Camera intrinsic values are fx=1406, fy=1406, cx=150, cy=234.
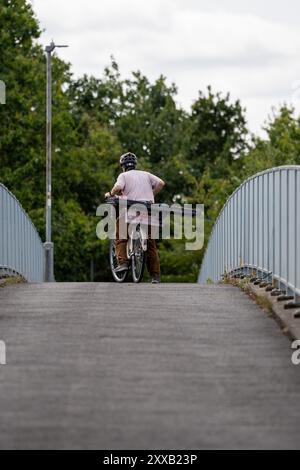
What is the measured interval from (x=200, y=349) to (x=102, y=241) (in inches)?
2226

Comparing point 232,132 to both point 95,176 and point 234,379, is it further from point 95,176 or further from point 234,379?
point 234,379

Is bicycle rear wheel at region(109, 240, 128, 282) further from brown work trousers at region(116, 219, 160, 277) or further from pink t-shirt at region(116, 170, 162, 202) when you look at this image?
pink t-shirt at region(116, 170, 162, 202)

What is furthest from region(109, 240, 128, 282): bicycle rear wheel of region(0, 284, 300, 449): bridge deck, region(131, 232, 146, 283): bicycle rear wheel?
region(0, 284, 300, 449): bridge deck

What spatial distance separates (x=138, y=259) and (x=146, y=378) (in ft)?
28.4

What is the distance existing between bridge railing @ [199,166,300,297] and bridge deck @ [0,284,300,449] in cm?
62

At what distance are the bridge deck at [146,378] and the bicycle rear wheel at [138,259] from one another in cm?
405

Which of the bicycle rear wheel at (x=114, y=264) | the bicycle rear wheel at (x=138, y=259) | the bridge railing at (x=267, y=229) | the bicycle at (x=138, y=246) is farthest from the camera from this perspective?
the bicycle rear wheel at (x=114, y=264)

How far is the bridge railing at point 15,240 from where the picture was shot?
65.9ft

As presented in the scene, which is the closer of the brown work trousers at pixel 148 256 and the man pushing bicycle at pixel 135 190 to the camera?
the man pushing bicycle at pixel 135 190

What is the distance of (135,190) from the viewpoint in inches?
679

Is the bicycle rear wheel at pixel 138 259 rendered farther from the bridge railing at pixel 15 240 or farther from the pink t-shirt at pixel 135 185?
the bridge railing at pixel 15 240

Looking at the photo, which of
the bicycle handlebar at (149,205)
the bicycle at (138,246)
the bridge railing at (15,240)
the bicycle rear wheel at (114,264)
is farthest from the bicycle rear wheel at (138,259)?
the bridge railing at (15,240)

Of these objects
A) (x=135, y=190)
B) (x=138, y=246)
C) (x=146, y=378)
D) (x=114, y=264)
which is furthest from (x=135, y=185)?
(x=146, y=378)

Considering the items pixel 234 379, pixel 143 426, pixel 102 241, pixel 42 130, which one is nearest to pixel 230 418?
pixel 143 426
